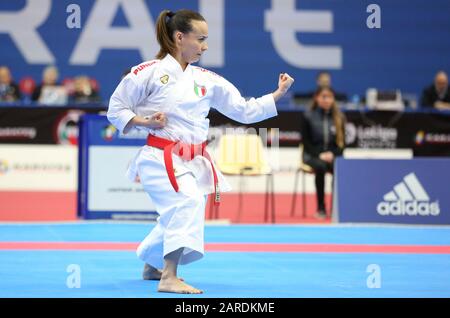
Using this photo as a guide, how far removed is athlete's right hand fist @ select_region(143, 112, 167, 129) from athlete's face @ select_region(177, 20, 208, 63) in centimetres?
47

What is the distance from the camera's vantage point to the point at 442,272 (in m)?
6.65

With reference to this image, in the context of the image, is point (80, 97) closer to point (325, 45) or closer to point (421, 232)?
point (325, 45)

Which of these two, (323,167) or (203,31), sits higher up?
(203,31)

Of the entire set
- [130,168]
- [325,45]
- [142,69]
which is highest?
[325,45]

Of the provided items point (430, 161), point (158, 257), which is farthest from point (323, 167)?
point (158, 257)

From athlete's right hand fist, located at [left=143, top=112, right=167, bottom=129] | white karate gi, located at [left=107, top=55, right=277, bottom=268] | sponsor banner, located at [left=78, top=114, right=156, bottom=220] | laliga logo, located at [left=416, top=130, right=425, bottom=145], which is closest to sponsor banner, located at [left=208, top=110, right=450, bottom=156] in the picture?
laliga logo, located at [left=416, top=130, right=425, bottom=145]

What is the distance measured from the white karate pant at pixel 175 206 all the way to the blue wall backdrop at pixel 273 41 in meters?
12.5

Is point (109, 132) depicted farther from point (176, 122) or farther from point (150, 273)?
point (176, 122)

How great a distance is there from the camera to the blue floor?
5.65 metres

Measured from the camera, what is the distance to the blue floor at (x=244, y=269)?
5.65 m

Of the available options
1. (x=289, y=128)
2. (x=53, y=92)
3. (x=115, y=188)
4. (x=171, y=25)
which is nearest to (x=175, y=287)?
(x=171, y=25)

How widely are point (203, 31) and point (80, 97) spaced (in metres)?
9.36

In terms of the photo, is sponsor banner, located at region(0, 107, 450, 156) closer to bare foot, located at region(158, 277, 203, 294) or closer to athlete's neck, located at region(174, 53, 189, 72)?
athlete's neck, located at region(174, 53, 189, 72)
